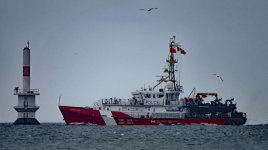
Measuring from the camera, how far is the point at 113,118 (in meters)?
114

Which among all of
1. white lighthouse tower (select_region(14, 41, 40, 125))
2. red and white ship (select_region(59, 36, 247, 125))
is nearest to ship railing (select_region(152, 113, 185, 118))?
red and white ship (select_region(59, 36, 247, 125))

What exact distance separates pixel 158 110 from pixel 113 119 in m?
6.65

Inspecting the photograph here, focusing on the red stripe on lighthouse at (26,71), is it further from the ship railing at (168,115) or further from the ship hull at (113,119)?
the ship railing at (168,115)

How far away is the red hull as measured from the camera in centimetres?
11525

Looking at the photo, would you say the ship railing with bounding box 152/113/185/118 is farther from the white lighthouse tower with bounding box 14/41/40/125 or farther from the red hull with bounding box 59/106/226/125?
the white lighthouse tower with bounding box 14/41/40/125

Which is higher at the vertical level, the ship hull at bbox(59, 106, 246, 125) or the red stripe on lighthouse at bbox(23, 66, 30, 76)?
the red stripe on lighthouse at bbox(23, 66, 30, 76)

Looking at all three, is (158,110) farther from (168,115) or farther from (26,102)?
(26,102)

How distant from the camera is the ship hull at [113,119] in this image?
377 feet

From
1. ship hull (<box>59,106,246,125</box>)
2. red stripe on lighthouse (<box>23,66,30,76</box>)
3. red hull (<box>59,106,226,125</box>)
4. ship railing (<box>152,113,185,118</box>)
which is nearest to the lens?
ship hull (<box>59,106,246,125</box>)

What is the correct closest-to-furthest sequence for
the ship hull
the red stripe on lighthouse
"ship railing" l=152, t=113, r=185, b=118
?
the ship hull
"ship railing" l=152, t=113, r=185, b=118
the red stripe on lighthouse

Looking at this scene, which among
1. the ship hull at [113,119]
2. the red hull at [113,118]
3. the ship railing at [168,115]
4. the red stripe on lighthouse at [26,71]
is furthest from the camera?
the red stripe on lighthouse at [26,71]

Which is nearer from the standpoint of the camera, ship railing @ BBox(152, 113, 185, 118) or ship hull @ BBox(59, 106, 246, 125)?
ship hull @ BBox(59, 106, 246, 125)

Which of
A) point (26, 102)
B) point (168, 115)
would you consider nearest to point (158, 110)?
point (168, 115)

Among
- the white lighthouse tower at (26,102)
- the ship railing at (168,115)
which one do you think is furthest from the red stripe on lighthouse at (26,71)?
the ship railing at (168,115)
